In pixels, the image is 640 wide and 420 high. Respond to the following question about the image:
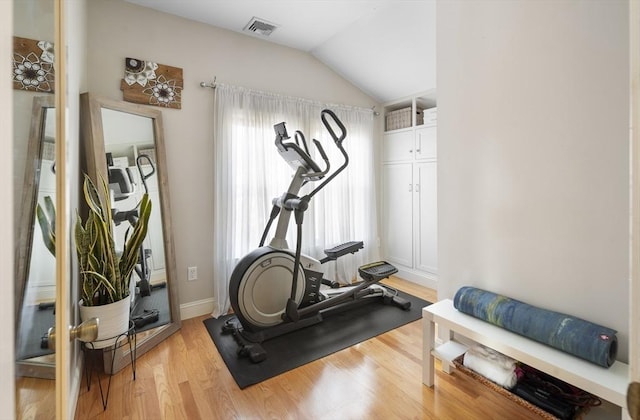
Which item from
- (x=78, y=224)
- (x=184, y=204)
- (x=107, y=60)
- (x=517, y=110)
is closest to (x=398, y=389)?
(x=517, y=110)

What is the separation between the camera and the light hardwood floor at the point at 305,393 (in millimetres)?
1590

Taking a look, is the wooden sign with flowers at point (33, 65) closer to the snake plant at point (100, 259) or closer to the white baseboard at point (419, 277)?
the snake plant at point (100, 259)

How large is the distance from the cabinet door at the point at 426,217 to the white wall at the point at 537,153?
142 centimetres

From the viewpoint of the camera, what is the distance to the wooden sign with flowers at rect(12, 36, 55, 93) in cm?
49

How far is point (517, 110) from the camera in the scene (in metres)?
1.67

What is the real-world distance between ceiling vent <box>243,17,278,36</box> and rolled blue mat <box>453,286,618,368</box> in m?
2.79

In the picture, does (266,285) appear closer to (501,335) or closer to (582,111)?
(501,335)

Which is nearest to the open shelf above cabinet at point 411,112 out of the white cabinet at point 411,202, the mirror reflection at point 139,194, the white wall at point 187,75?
the white cabinet at point 411,202

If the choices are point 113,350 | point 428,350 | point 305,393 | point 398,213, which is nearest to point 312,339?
point 305,393

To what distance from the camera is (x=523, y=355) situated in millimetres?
1398

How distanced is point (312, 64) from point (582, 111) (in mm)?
2685

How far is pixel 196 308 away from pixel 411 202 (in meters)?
2.69

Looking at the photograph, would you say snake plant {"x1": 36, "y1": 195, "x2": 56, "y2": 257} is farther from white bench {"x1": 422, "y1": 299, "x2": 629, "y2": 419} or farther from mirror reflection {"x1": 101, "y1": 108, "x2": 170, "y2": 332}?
mirror reflection {"x1": 101, "y1": 108, "x2": 170, "y2": 332}

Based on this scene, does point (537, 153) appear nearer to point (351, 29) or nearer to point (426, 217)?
point (426, 217)
